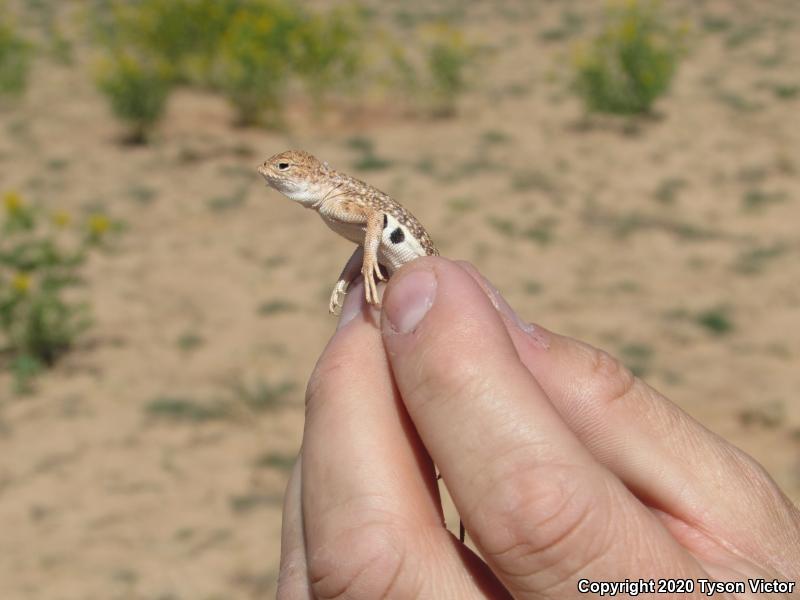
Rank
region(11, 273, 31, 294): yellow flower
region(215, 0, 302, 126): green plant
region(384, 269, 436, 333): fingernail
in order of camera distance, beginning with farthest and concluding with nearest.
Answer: region(215, 0, 302, 126): green plant < region(11, 273, 31, 294): yellow flower < region(384, 269, 436, 333): fingernail

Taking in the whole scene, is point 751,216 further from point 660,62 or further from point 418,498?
point 418,498

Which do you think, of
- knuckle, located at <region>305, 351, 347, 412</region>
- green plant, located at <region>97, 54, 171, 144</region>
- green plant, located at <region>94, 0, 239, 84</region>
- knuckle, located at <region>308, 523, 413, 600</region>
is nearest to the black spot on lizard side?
knuckle, located at <region>305, 351, 347, 412</region>

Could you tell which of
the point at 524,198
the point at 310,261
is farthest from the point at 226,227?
the point at 524,198

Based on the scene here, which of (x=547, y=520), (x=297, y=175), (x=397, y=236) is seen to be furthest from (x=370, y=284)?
(x=547, y=520)

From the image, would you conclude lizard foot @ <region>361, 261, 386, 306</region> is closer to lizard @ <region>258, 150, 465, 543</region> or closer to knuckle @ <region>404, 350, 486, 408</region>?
lizard @ <region>258, 150, 465, 543</region>

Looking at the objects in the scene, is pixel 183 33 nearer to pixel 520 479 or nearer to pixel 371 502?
pixel 371 502
